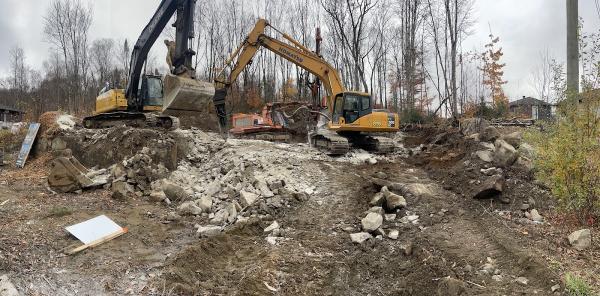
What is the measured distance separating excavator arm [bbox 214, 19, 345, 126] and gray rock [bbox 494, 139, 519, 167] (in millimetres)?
6075

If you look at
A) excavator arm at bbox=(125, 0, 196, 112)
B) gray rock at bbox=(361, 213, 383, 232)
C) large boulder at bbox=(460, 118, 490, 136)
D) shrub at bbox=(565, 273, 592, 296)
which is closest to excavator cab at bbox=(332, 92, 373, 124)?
large boulder at bbox=(460, 118, 490, 136)

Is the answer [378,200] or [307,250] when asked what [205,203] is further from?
[378,200]

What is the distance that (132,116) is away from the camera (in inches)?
509

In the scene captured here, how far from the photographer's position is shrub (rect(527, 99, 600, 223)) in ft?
18.7

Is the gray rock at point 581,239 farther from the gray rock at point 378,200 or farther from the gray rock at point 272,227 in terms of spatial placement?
the gray rock at point 272,227

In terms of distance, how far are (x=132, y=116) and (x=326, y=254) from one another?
351 inches

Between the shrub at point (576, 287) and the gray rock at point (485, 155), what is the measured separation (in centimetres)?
552

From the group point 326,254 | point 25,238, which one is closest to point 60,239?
point 25,238

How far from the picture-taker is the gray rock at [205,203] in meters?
8.23

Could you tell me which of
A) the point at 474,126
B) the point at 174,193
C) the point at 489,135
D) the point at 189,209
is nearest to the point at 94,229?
the point at 189,209

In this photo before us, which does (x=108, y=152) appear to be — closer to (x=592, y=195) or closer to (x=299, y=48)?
(x=299, y=48)

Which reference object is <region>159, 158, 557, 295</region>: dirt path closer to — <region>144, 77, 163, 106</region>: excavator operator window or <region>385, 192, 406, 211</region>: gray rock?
<region>385, 192, 406, 211</region>: gray rock

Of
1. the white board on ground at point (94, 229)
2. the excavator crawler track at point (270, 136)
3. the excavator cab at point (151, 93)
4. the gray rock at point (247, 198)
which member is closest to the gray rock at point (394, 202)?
the gray rock at point (247, 198)

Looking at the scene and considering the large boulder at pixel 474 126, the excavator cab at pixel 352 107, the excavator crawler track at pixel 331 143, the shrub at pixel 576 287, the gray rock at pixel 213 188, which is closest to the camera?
the shrub at pixel 576 287
